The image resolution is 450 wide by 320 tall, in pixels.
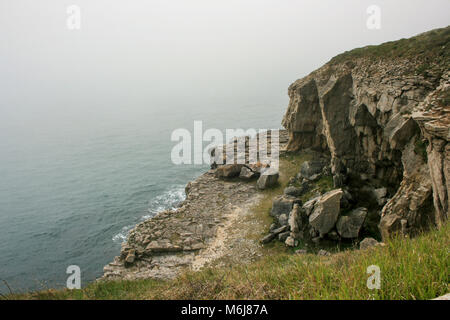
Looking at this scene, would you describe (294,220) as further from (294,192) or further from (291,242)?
(294,192)

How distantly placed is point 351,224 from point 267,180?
39.7ft

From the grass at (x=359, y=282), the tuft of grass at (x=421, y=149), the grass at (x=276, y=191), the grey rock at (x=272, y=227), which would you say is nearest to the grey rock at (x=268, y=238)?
the grass at (x=276, y=191)

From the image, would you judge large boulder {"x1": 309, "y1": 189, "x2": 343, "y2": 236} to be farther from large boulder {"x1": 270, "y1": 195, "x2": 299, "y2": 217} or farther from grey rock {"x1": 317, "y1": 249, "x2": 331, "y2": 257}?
large boulder {"x1": 270, "y1": 195, "x2": 299, "y2": 217}

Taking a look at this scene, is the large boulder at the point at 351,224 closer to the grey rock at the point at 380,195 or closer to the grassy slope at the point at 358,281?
the grey rock at the point at 380,195

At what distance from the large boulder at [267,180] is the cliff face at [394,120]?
6.95 metres

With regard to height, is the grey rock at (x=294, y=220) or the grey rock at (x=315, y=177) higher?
the grey rock at (x=315, y=177)

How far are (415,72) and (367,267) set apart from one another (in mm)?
16730

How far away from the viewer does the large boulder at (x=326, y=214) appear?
18.3m

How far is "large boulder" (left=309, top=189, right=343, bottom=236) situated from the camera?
18.3 m
